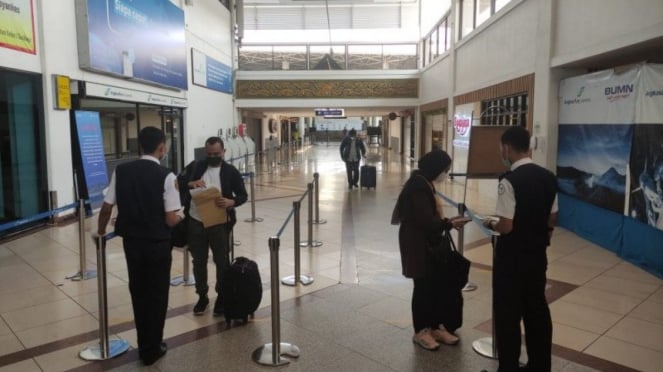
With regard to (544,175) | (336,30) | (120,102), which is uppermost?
(336,30)

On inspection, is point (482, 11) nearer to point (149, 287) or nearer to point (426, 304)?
point (426, 304)

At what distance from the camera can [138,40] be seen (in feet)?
37.2

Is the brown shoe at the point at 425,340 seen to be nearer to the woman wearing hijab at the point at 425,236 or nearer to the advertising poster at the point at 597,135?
the woman wearing hijab at the point at 425,236

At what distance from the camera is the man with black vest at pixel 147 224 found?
11.0 ft

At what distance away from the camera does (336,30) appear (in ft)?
76.9

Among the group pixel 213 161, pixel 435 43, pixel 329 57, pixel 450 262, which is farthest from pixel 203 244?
pixel 329 57

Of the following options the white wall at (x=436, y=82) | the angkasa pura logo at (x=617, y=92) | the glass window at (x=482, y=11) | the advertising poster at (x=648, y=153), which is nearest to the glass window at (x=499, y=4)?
the glass window at (x=482, y=11)

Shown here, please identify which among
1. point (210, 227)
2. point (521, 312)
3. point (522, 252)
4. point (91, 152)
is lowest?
point (521, 312)

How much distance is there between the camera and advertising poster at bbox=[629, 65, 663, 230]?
5.55 meters

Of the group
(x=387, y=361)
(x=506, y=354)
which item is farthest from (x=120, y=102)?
(x=506, y=354)

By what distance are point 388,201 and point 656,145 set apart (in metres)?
6.39

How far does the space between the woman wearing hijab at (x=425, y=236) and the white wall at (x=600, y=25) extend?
380cm

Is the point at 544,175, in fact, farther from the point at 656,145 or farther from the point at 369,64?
the point at 369,64

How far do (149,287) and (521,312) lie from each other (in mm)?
2521
